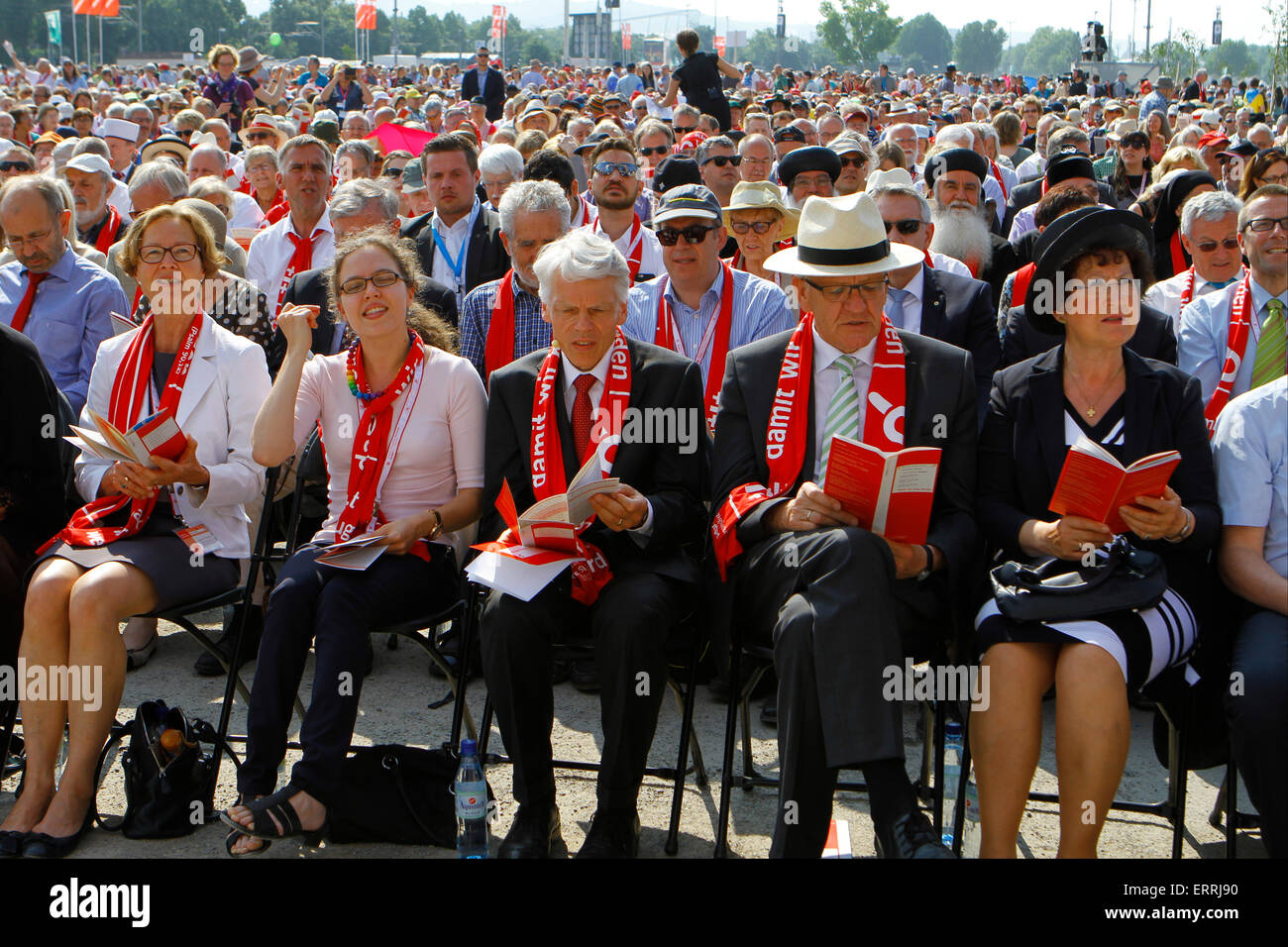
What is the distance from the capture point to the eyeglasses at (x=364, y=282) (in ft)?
14.2

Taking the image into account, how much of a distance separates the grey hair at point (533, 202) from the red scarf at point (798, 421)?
1.99m

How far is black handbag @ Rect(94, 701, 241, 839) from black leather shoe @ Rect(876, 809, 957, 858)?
2.09 meters

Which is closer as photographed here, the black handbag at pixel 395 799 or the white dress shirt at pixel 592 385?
the black handbag at pixel 395 799

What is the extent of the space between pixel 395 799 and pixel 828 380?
185cm

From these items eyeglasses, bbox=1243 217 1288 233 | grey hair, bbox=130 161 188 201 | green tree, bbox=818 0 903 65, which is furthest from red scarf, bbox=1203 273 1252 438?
green tree, bbox=818 0 903 65

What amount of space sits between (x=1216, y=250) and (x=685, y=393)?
104 inches

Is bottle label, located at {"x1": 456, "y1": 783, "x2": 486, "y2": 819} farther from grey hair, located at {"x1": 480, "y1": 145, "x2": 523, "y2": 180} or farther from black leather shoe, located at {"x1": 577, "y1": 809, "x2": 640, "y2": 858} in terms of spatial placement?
grey hair, located at {"x1": 480, "y1": 145, "x2": 523, "y2": 180}

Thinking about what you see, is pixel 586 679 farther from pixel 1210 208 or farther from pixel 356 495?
pixel 1210 208

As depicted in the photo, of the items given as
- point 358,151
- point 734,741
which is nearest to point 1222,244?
point 734,741

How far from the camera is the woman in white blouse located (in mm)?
3760

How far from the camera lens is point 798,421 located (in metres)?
3.89

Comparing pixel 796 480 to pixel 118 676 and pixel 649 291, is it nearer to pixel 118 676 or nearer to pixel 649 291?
pixel 649 291

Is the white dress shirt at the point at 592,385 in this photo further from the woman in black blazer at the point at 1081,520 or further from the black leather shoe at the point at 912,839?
the black leather shoe at the point at 912,839

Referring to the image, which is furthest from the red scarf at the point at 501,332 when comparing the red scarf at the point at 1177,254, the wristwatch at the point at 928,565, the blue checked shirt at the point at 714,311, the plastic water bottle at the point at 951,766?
the red scarf at the point at 1177,254
